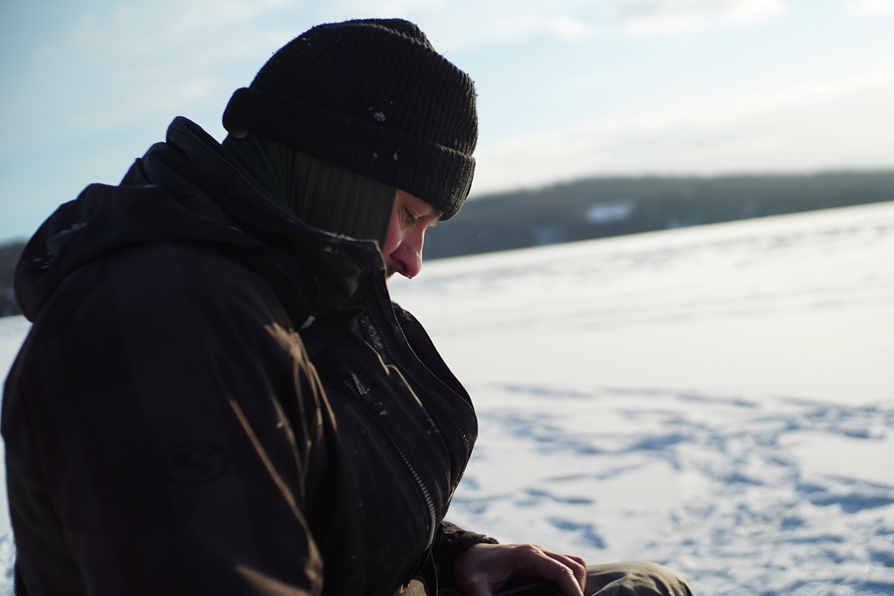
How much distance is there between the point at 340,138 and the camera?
1219 mm

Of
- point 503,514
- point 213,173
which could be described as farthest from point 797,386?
point 213,173

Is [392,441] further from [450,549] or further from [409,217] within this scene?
[450,549]

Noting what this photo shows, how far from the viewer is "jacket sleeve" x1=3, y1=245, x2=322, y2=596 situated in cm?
68

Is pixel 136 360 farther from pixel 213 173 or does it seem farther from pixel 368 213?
pixel 368 213

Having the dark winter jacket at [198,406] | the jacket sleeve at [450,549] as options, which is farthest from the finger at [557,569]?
the dark winter jacket at [198,406]

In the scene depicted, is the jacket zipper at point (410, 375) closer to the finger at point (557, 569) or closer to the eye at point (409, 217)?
the eye at point (409, 217)

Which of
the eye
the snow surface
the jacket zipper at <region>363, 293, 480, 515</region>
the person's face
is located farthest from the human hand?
the snow surface

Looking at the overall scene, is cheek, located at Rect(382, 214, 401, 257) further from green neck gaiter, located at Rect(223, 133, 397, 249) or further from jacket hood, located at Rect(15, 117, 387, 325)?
jacket hood, located at Rect(15, 117, 387, 325)

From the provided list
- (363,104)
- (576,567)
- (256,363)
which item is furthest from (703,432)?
(256,363)

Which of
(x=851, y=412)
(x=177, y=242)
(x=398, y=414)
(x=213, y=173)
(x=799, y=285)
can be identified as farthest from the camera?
(x=799, y=285)

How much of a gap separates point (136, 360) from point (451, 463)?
60cm

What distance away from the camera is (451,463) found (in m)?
1.17

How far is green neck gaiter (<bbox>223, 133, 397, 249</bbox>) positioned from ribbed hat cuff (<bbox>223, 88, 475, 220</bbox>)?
2 centimetres

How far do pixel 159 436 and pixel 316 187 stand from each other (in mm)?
631
